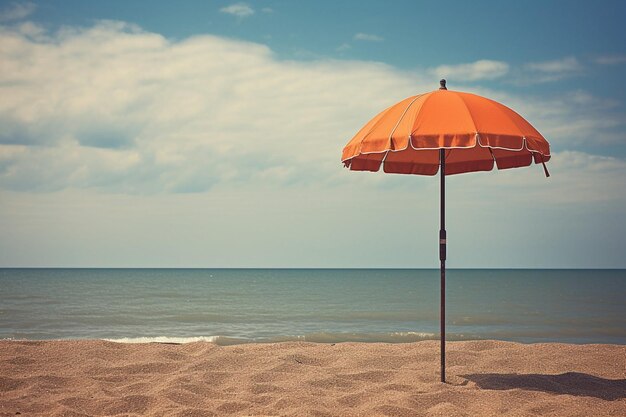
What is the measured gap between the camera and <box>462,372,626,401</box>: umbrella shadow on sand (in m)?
5.75

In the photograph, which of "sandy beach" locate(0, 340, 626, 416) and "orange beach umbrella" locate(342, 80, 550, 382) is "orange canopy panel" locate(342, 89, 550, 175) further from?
"sandy beach" locate(0, 340, 626, 416)

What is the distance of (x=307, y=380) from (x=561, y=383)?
266 cm

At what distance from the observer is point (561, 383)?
609 cm

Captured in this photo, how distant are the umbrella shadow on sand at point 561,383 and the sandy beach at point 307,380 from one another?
0.4 inches

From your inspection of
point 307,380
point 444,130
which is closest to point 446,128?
point 444,130

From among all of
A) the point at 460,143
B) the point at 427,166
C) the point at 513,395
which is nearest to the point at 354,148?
the point at 460,143

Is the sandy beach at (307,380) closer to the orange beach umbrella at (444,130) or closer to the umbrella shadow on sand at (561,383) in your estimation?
the umbrella shadow on sand at (561,383)

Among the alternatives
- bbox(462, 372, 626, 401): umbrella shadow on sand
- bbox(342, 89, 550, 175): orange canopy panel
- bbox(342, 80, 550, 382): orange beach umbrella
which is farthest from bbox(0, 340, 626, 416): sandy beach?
bbox(342, 89, 550, 175): orange canopy panel

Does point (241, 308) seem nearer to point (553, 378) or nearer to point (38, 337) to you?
point (38, 337)

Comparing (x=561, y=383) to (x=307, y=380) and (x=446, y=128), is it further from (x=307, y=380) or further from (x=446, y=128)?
A: (x=446, y=128)

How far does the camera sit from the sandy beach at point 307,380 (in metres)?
5.16

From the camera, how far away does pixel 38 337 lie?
47.8ft

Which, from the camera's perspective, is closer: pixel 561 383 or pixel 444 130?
pixel 444 130

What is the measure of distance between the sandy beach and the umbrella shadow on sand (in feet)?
0.04
